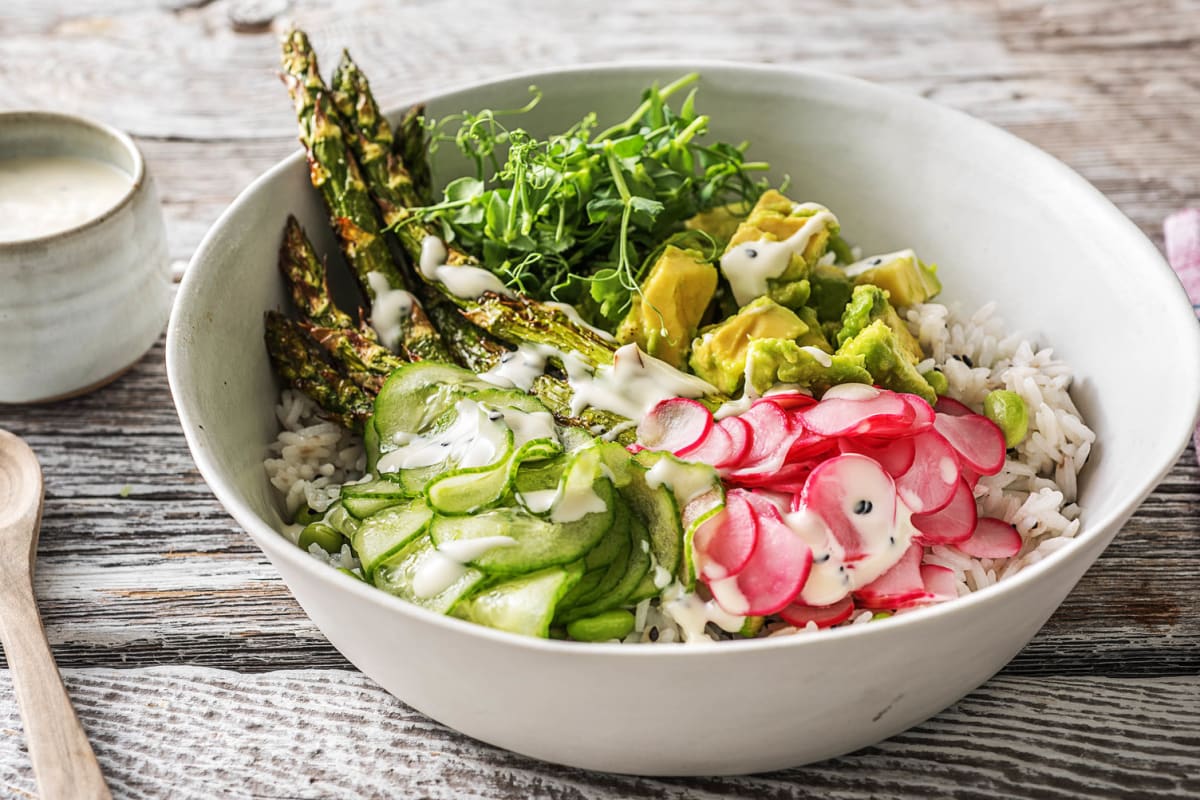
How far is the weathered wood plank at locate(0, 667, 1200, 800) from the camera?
2281 mm

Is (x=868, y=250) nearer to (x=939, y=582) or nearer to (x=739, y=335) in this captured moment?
(x=739, y=335)

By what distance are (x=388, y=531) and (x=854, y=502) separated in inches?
39.0

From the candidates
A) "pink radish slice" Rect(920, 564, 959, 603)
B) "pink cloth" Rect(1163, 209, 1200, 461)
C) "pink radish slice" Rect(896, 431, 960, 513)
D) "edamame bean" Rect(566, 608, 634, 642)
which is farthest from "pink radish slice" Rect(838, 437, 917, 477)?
"pink cloth" Rect(1163, 209, 1200, 461)

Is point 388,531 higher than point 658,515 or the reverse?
the reverse

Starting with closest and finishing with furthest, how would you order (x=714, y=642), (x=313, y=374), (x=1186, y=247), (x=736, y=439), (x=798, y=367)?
(x=714, y=642) → (x=736, y=439) → (x=798, y=367) → (x=313, y=374) → (x=1186, y=247)

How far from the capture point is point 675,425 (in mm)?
2645

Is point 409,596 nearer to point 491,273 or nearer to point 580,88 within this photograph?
point 491,273

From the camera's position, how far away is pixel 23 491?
2.90 m

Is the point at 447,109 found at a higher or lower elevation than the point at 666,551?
higher

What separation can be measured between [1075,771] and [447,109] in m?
2.43

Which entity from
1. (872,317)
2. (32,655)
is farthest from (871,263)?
(32,655)

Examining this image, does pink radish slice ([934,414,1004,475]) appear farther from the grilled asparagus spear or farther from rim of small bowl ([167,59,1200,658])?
the grilled asparagus spear

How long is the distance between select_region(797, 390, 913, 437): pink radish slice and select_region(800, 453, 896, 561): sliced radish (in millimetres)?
100

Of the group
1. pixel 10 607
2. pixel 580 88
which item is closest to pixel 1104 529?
pixel 580 88
